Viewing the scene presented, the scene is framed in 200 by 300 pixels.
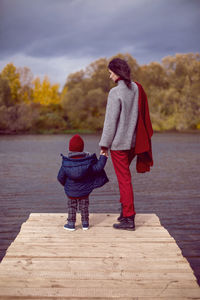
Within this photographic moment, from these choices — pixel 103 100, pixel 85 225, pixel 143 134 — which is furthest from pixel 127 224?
pixel 103 100

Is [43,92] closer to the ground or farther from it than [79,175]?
farther from it

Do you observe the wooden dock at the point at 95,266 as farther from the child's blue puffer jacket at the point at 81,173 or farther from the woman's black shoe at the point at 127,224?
the child's blue puffer jacket at the point at 81,173

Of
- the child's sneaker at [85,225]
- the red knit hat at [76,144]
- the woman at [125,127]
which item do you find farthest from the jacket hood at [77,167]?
the child's sneaker at [85,225]

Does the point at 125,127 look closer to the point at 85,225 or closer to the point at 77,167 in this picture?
the point at 77,167

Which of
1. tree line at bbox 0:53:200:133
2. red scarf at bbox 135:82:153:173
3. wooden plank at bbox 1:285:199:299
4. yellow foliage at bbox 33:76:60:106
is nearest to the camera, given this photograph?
wooden plank at bbox 1:285:199:299

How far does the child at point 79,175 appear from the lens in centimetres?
339

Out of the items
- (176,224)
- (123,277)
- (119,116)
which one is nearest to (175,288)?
(123,277)

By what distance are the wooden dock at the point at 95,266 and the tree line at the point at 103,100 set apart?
37.5 m

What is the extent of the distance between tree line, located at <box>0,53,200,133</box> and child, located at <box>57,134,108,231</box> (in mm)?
37322

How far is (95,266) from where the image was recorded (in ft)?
8.74

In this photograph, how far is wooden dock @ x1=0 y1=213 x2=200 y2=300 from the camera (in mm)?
2293

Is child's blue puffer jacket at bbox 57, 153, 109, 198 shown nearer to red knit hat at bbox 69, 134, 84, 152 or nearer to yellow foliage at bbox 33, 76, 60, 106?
red knit hat at bbox 69, 134, 84, 152

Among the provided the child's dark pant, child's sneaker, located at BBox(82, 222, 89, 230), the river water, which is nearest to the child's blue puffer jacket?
the child's dark pant

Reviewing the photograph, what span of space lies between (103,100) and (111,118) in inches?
1582
